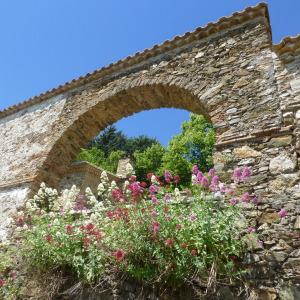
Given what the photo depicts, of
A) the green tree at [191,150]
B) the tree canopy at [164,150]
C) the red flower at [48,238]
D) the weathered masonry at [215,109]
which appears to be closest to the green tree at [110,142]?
the tree canopy at [164,150]

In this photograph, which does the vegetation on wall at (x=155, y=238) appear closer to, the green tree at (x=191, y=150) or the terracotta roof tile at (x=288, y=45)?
the terracotta roof tile at (x=288, y=45)

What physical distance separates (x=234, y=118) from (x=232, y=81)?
2.68 feet

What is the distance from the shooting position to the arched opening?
6852mm

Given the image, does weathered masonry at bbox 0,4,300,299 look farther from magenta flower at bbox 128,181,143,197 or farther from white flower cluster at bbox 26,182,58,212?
white flower cluster at bbox 26,182,58,212

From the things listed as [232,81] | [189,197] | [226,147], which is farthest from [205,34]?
[189,197]

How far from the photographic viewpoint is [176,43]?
6820 millimetres

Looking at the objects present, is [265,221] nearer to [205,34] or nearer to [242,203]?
[242,203]

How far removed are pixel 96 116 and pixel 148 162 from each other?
48.8 ft

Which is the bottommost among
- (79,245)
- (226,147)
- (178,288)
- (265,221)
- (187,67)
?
(178,288)

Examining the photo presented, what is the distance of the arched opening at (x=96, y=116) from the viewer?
22.5ft

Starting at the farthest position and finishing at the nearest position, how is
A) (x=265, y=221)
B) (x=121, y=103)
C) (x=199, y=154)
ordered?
(x=199, y=154), (x=121, y=103), (x=265, y=221)

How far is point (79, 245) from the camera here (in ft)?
14.1

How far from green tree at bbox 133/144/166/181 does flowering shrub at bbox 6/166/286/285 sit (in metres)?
17.4

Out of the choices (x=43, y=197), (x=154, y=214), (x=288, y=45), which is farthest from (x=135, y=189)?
(x=288, y=45)
